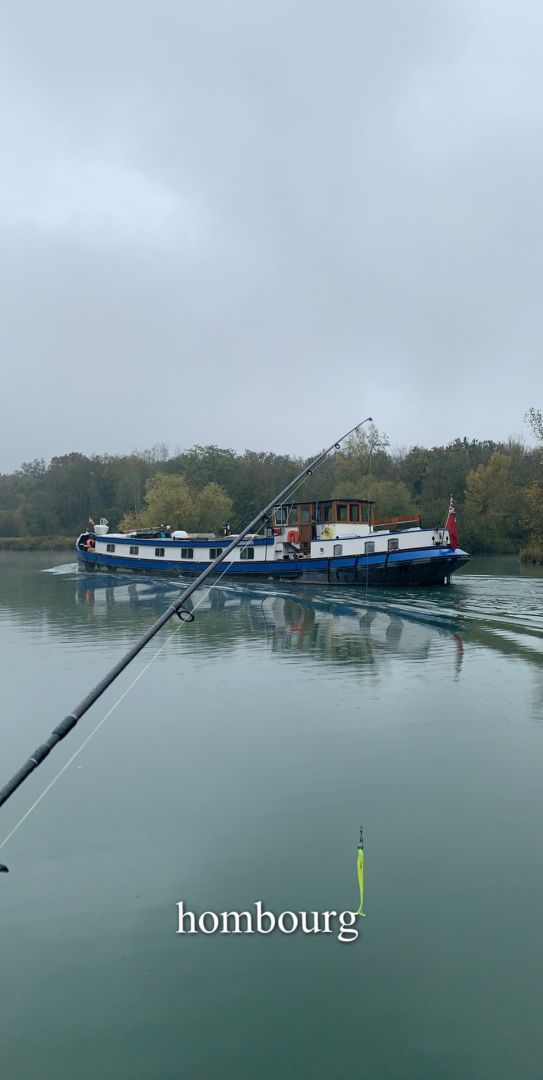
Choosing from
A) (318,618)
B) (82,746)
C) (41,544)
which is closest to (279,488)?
(41,544)

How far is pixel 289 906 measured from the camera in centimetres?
716

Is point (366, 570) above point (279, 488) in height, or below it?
below

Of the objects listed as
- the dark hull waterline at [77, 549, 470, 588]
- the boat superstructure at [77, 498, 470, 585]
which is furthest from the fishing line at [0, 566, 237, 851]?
the dark hull waterline at [77, 549, 470, 588]

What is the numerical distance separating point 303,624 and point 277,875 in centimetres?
1926

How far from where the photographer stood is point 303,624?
2697 centimetres

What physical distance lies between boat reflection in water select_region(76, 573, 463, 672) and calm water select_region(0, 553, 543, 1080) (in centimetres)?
362

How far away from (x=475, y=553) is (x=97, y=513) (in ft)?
188

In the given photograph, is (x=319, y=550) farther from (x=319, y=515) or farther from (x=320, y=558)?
(x=319, y=515)

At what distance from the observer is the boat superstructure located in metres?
37.8

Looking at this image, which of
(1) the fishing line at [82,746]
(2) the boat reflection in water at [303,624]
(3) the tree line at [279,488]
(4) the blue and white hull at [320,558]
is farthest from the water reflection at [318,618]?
(3) the tree line at [279,488]

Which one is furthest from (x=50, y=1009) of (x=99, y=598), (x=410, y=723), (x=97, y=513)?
(x=97, y=513)

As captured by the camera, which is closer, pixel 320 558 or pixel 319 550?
pixel 320 558

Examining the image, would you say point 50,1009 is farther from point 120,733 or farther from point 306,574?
point 306,574

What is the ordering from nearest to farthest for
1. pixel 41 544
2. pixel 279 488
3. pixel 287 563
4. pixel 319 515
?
pixel 287 563 < pixel 319 515 < pixel 279 488 < pixel 41 544
